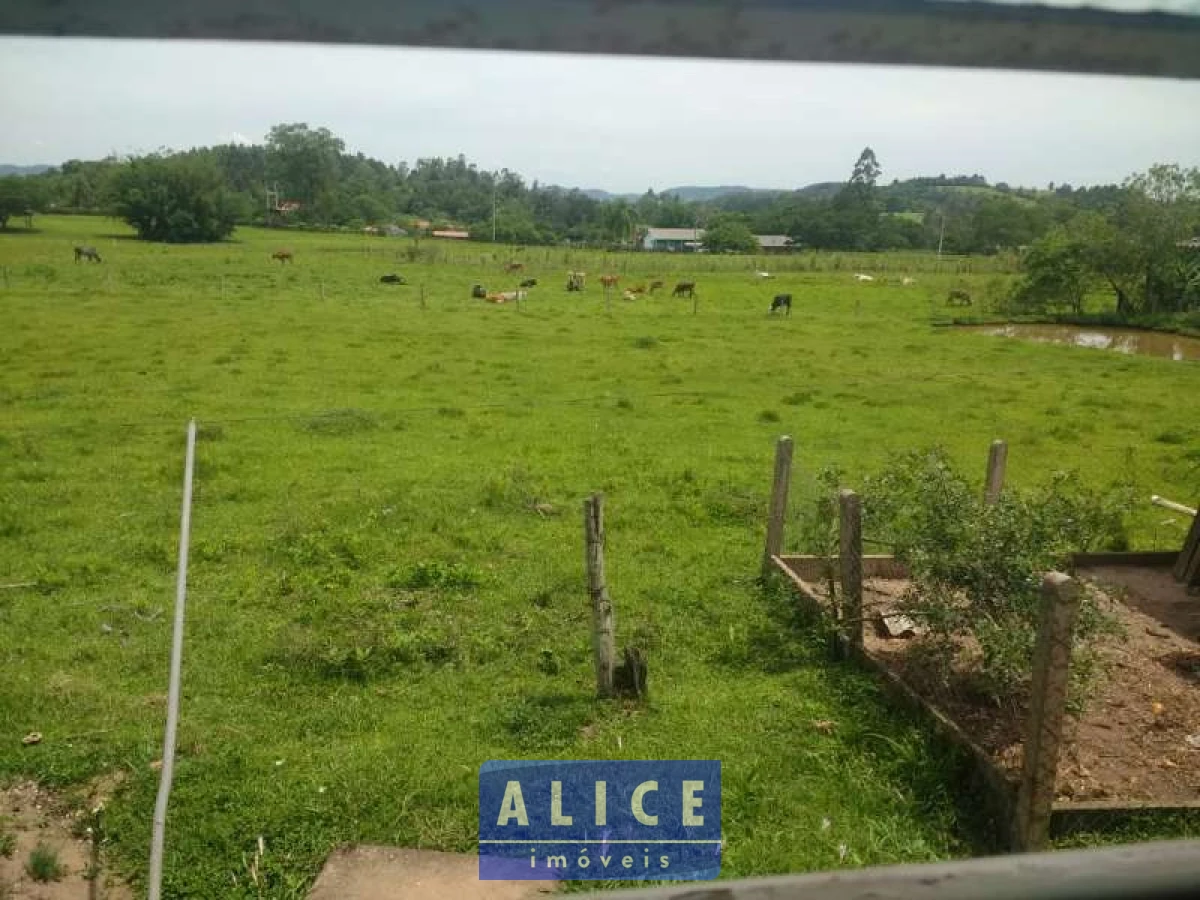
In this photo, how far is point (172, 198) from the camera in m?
37.9

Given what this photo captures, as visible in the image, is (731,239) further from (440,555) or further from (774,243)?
(440,555)

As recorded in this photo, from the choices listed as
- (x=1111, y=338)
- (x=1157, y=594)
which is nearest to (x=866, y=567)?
(x=1157, y=594)

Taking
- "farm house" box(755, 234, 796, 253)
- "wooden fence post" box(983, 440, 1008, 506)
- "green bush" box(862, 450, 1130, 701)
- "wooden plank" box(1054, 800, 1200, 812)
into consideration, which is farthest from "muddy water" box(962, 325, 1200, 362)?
"farm house" box(755, 234, 796, 253)

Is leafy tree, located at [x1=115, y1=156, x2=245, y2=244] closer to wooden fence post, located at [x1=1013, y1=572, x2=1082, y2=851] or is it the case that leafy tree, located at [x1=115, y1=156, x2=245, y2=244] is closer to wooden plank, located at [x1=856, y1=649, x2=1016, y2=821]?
wooden plank, located at [x1=856, y1=649, x2=1016, y2=821]

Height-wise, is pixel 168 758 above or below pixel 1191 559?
above

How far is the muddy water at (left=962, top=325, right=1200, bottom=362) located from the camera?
23.7 metres

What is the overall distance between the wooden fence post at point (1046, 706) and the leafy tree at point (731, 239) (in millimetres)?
58919

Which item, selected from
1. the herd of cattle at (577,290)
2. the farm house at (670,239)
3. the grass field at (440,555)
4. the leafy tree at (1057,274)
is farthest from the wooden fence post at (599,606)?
the farm house at (670,239)

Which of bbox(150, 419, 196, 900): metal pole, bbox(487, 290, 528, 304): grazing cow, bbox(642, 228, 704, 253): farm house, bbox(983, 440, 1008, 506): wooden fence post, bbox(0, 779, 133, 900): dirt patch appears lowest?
bbox(0, 779, 133, 900): dirt patch

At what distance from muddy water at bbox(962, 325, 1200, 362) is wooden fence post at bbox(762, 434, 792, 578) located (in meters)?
19.6

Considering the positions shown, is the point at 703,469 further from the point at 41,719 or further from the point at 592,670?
the point at 41,719

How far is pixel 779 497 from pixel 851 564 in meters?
1.37

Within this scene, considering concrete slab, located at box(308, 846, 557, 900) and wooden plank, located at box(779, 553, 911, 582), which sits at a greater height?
wooden plank, located at box(779, 553, 911, 582)

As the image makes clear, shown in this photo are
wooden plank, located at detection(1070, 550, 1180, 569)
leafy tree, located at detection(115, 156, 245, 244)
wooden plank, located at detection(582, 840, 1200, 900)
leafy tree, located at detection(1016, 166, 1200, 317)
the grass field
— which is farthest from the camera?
leafy tree, located at detection(115, 156, 245, 244)
